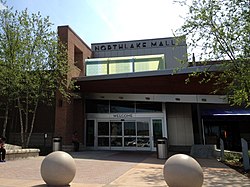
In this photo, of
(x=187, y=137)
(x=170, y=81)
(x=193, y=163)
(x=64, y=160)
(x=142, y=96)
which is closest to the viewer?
(x=193, y=163)

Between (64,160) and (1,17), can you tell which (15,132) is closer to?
(1,17)

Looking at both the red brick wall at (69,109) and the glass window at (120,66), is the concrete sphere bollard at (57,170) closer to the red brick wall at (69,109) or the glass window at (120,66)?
the red brick wall at (69,109)

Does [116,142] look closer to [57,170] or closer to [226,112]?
[226,112]

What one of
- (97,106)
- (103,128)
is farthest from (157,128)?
(97,106)

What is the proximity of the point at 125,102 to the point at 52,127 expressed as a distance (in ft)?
22.2

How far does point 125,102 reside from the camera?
21.4 meters

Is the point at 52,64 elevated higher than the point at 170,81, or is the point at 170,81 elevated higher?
the point at 52,64

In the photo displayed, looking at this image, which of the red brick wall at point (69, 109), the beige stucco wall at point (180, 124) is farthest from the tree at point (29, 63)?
the beige stucco wall at point (180, 124)

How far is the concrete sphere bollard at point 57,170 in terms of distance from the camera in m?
6.65

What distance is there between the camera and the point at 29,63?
16.7 m

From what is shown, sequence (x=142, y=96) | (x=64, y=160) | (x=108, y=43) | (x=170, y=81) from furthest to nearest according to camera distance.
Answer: (x=108, y=43) < (x=142, y=96) < (x=170, y=81) < (x=64, y=160)

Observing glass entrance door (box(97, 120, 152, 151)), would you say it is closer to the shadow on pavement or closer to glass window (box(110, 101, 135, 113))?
glass window (box(110, 101, 135, 113))

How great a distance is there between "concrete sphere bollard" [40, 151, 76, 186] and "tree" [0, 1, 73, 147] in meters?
10.8

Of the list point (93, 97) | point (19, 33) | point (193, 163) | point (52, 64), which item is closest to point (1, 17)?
point (19, 33)
